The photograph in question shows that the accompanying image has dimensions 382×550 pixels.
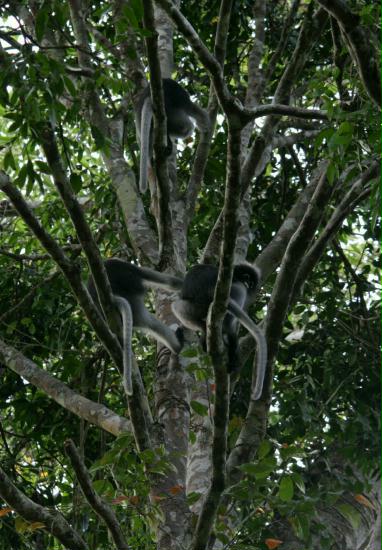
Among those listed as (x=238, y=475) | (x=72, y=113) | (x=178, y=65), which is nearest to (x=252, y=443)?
(x=238, y=475)

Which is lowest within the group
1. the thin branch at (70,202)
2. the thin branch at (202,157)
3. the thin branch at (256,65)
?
the thin branch at (70,202)

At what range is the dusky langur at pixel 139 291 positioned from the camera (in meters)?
4.45

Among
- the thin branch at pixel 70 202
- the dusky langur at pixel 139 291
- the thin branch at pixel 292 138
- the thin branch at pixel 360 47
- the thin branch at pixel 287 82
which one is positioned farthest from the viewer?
the thin branch at pixel 292 138

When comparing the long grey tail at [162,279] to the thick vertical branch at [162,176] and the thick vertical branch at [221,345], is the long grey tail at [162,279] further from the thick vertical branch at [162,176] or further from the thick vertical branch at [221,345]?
the thick vertical branch at [221,345]

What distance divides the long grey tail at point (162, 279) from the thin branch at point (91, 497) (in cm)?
193

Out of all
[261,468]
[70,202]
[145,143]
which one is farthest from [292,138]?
[261,468]

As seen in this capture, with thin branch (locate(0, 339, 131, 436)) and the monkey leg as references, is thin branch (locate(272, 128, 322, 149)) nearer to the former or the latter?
the monkey leg

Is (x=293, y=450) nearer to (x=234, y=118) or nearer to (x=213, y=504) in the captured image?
(x=213, y=504)

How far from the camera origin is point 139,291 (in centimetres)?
521

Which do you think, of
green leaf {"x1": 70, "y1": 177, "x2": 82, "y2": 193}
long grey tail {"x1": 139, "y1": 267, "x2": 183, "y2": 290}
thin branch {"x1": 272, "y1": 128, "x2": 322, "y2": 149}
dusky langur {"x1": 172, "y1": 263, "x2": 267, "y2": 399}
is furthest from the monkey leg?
thin branch {"x1": 272, "y1": 128, "x2": 322, "y2": 149}

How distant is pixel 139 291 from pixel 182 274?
0.60 metres

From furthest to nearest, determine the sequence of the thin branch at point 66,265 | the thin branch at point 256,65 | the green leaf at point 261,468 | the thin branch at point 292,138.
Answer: the thin branch at point 292,138 < the thin branch at point 256,65 < the thin branch at point 66,265 < the green leaf at point 261,468

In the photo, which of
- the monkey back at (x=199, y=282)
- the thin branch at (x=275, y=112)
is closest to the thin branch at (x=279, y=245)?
the monkey back at (x=199, y=282)

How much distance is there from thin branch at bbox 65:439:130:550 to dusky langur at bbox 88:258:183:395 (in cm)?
135
